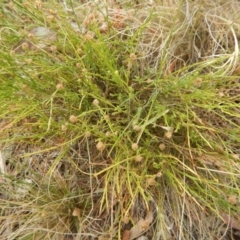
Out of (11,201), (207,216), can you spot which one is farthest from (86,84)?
(207,216)

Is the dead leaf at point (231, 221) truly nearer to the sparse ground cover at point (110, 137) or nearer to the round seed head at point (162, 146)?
the sparse ground cover at point (110, 137)

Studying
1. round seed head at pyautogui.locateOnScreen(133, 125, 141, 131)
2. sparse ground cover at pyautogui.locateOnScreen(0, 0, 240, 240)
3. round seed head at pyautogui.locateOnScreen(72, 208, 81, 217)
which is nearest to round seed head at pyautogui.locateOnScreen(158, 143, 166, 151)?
sparse ground cover at pyautogui.locateOnScreen(0, 0, 240, 240)

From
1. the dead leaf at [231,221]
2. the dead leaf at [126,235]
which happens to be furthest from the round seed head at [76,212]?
the dead leaf at [231,221]

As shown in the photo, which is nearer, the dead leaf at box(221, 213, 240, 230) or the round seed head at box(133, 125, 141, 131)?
the round seed head at box(133, 125, 141, 131)

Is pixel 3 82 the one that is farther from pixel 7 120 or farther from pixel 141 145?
pixel 141 145

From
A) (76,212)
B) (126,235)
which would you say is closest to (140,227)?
(126,235)

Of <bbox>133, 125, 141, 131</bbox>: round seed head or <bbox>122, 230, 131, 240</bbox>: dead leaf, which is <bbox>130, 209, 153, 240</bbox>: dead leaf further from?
<bbox>133, 125, 141, 131</bbox>: round seed head

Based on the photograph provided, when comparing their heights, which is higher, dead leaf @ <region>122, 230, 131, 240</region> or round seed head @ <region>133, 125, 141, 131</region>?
round seed head @ <region>133, 125, 141, 131</region>

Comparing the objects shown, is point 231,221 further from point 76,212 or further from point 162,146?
point 76,212
